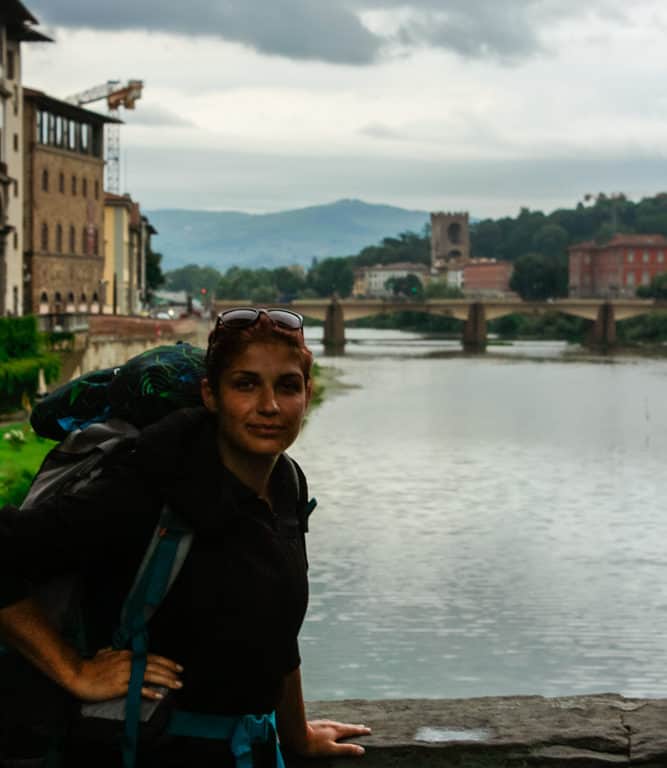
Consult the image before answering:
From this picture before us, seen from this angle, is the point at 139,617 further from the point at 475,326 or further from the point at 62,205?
the point at 475,326

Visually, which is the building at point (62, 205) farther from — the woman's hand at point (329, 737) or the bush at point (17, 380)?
the woman's hand at point (329, 737)

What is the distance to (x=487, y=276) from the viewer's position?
160m

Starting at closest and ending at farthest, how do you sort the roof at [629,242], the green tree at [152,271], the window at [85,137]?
the window at [85,137] < the green tree at [152,271] < the roof at [629,242]

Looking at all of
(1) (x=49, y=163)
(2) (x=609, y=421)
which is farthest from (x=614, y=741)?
(1) (x=49, y=163)

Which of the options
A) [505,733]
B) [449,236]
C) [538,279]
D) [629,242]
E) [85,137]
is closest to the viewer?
[505,733]

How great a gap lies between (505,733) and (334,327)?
78096mm

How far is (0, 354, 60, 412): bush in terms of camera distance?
85.0ft

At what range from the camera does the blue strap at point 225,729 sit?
7.79 feet

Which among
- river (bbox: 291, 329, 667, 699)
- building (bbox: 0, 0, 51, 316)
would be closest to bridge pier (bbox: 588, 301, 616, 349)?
river (bbox: 291, 329, 667, 699)

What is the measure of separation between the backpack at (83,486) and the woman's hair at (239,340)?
0.12 metres

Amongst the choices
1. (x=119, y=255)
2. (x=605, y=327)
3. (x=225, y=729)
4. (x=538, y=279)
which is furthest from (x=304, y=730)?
(x=538, y=279)

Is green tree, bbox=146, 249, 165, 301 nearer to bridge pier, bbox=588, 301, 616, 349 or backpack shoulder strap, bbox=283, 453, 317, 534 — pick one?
→ bridge pier, bbox=588, 301, 616, 349

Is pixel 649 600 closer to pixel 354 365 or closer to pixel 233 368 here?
Result: pixel 233 368

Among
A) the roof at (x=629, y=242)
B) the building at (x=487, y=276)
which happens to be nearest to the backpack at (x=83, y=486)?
the roof at (x=629, y=242)
